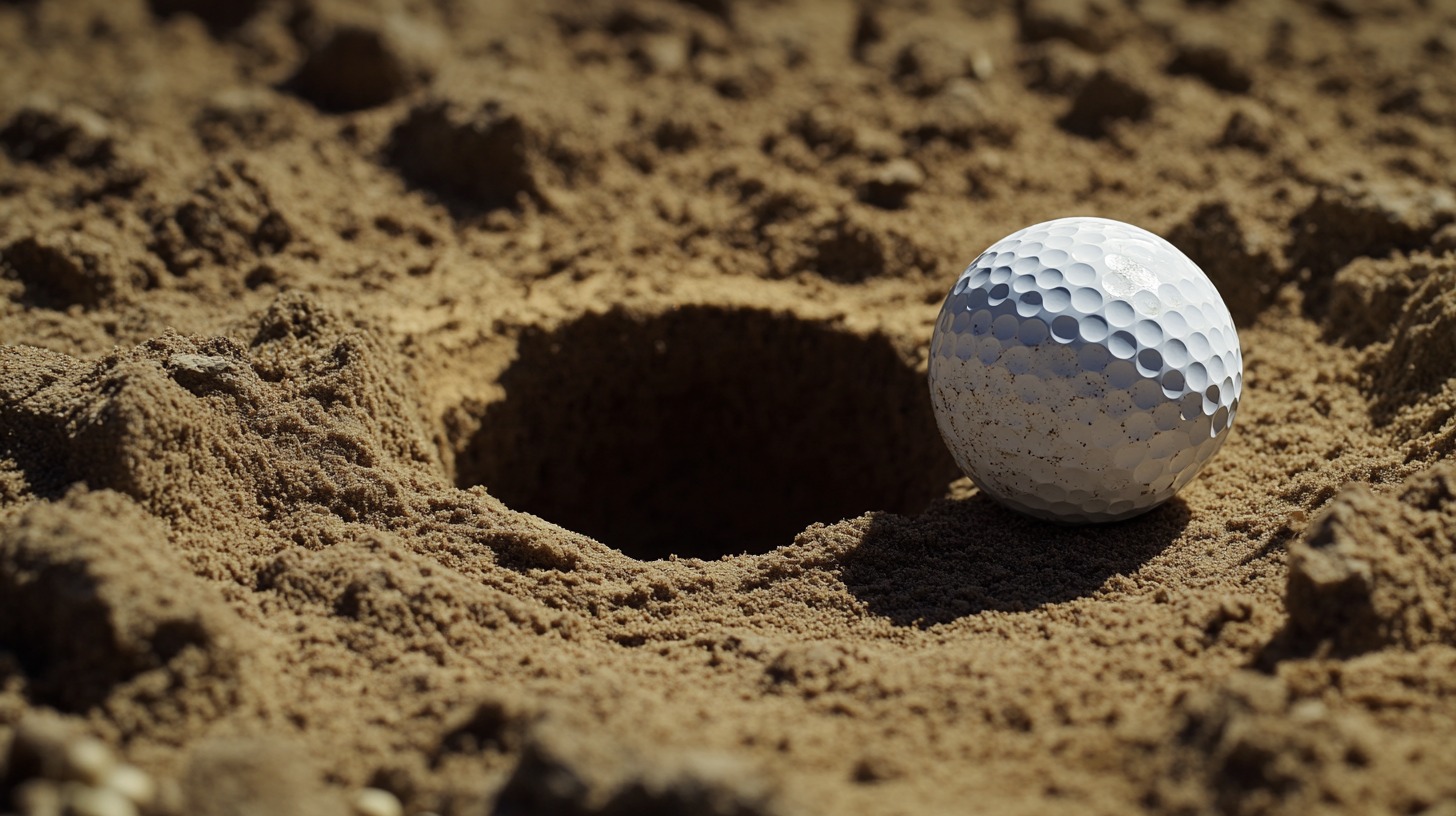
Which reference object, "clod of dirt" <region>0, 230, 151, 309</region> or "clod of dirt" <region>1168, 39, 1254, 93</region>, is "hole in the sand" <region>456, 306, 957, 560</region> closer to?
"clod of dirt" <region>0, 230, 151, 309</region>

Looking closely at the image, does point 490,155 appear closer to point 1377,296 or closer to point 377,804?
point 377,804

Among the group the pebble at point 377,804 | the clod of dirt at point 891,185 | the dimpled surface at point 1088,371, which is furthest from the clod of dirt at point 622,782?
the clod of dirt at point 891,185

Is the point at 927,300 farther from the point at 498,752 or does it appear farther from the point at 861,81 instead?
the point at 498,752

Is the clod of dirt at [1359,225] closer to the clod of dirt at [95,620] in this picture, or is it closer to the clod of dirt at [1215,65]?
the clod of dirt at [1215,65]

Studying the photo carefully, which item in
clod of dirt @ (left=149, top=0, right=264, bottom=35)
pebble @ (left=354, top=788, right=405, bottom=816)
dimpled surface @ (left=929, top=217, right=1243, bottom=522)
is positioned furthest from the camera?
clod of dirt @ (left=149, top=0, right=264, bottom=35)

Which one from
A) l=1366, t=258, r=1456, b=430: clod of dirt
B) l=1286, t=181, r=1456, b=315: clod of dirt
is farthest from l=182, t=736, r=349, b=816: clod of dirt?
l=1286, t=181, r=1456, b=315: clod of dirt

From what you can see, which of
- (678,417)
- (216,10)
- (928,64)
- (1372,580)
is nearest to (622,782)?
(1372,580)
